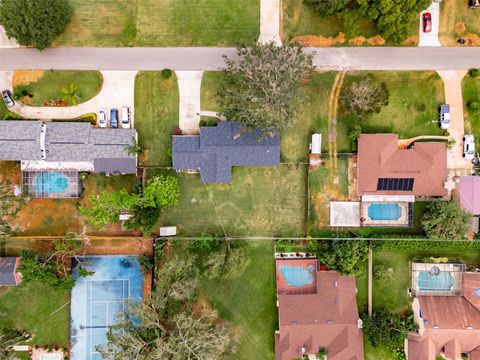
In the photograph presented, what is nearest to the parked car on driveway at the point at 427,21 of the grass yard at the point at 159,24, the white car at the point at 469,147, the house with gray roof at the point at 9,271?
the white car at the point at 469,147

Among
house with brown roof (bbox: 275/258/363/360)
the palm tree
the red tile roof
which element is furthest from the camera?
the palm tree

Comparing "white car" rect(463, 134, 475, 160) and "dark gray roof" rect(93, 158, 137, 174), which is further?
"white car" rect(463, 134, 475, 160)

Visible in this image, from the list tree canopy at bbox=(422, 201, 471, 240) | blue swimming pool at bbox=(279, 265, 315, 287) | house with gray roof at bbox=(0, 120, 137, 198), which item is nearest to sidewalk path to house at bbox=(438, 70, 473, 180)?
tree canopy at bbox=(422, 201, 471, 240)

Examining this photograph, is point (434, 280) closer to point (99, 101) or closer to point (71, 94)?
point (99, 101)

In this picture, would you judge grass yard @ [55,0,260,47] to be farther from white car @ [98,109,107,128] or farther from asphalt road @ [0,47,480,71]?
white car @ [98,109,107,128]

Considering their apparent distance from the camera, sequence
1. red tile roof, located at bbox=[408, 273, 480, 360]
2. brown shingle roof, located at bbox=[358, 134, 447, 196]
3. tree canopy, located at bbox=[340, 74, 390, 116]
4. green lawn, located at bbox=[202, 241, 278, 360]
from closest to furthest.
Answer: tree canopy, located at bbox=[340, 74, 390, 116] → red tile roof, located at bbox=[408, 273, 480, 360] → brown shingle roof, located at bbox=[358, 134, 447, 196] → green lawn, located at bbox=[202, 241, 278, 360]

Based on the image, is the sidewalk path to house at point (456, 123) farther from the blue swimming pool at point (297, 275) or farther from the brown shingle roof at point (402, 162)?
the blue swimming pool at point (297, 275)

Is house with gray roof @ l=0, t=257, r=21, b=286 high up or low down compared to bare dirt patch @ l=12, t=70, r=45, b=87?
down
